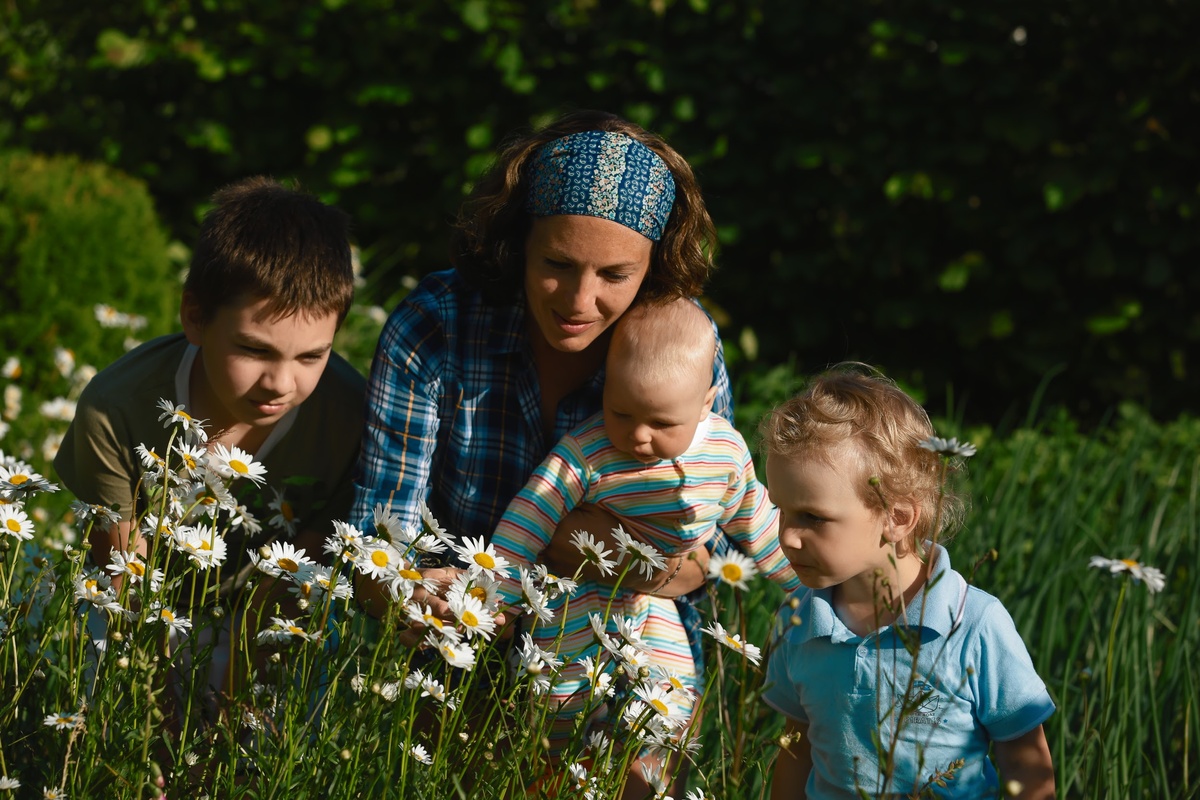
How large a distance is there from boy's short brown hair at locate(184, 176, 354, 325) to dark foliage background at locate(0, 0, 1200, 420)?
184 cm

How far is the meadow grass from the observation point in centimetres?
163

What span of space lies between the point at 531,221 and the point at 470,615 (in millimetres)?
999

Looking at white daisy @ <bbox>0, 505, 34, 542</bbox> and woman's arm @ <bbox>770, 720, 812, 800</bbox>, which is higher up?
white daisy @ <bbox>0, 505, 34, 542</bbox>

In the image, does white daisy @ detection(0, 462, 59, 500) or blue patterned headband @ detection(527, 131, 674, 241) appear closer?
white daisy @ detection(0, 462, 59, 500)

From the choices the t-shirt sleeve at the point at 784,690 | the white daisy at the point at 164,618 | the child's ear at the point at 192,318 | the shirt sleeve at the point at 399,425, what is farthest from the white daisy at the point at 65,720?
the t-shirt sleeve at the point at 784,690

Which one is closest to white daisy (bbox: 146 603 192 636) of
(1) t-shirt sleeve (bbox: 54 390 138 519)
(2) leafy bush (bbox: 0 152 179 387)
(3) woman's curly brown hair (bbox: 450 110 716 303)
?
(1) t-shirt sleeve (bbox: 54 390 138 519)

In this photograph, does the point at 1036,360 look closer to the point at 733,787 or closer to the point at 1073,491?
the point at 1073,491

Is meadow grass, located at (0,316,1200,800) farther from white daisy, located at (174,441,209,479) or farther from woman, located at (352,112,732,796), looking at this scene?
woman, located at (352,112,732,796)

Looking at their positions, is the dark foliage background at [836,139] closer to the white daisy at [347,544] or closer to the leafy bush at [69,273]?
the leafy bush at [69,273]

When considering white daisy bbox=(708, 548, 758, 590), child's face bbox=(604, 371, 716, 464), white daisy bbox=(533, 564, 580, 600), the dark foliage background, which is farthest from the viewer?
the dark foliage background

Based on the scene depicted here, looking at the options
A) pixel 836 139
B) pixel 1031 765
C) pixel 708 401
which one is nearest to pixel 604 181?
pixel 708 401

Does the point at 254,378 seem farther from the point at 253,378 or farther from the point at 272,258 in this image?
the point at 272,258

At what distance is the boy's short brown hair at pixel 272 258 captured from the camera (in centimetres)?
238

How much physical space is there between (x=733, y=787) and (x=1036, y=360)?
385 centimetres
